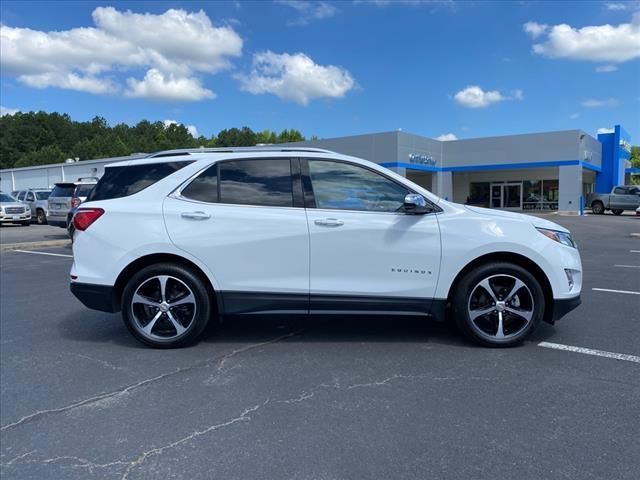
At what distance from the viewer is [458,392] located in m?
3.61

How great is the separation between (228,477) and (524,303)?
3139mm

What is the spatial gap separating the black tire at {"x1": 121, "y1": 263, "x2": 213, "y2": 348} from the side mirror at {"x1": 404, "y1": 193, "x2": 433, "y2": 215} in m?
2.03

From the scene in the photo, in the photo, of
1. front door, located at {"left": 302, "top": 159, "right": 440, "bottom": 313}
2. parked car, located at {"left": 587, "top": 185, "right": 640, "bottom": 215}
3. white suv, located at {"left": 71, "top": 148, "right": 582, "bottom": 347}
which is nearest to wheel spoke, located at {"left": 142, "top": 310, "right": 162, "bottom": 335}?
white suv, located at {"left": 71, "top": 148, "right": 582, "bottom": 347}

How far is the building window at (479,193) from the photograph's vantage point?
136 feet

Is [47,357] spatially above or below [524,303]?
below

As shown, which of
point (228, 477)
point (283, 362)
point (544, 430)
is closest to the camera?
point (228, 477)

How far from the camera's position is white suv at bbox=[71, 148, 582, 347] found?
4441 mm

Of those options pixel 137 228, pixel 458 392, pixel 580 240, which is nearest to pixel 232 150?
pixel 137 228

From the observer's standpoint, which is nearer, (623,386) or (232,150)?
(623,386)

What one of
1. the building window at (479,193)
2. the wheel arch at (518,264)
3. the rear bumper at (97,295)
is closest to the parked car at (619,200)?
the building window at (479,193)

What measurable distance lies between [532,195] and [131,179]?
39.3 meters

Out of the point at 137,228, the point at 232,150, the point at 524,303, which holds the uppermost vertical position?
the point at 232,150

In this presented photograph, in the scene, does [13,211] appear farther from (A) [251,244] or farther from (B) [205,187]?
(A) [251,244]

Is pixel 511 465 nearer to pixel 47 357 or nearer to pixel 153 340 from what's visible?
pixel 153 340
